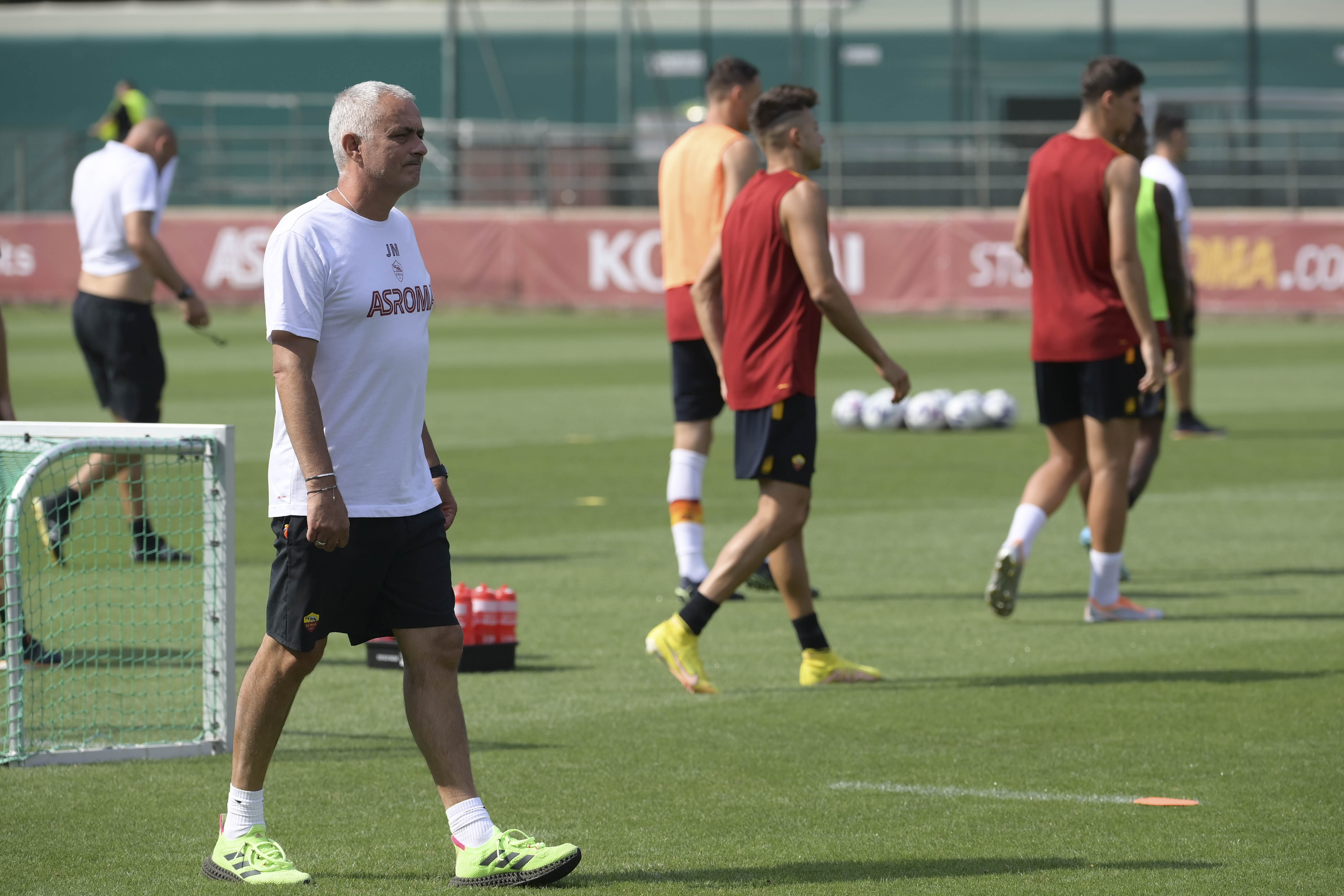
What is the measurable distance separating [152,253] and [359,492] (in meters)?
5.87

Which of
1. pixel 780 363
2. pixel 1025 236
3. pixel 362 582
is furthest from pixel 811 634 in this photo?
pixel 362 582

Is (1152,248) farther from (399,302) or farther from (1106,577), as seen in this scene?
(399,302)

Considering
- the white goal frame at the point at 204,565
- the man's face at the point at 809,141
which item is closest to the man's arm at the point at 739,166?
the man's face at the point at 809,141

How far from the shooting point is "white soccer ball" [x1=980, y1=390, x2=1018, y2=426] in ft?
57.7

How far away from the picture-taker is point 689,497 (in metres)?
9.47

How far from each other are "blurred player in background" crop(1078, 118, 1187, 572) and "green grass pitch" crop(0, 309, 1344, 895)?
57 centimetres

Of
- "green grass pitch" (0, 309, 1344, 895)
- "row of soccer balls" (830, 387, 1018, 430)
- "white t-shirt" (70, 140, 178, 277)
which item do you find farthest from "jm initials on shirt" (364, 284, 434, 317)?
"row of soccer balls" (830, 387, 1018, 430)

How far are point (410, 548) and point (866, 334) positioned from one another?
2830 mm

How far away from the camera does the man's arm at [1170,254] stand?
1027 centimetres

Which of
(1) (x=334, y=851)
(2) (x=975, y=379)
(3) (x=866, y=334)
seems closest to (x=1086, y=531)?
(3) (x=866, y=334)

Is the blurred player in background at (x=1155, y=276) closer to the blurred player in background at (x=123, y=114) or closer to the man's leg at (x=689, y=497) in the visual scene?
the man's leg at (x=689, y=497)

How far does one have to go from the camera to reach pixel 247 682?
5.10 meters

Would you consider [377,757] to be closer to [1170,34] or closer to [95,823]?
[95,823]

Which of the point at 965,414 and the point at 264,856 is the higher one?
the point at 965,414
